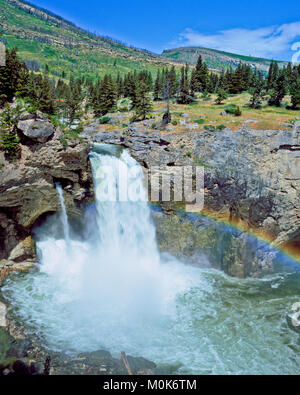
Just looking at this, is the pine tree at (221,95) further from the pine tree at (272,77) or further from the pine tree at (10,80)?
the pine tree at (10,80)

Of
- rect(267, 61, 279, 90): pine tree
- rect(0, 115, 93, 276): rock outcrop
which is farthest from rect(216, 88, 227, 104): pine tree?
rect(0, 115, 93, 276): rock outcrop

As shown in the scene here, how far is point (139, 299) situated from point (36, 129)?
14171 millimetres

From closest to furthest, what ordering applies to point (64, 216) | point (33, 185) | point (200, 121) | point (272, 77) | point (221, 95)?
point (33, 185) → point (64, 216) → point (200, 121) → point (221, 95) → point (272, 77)

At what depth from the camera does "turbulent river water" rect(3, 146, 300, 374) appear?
14023 millimetres

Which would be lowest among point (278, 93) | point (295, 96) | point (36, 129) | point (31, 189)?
point (31, 189)

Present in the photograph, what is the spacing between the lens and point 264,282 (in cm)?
2250

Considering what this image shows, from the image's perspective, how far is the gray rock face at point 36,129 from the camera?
19.1 metres

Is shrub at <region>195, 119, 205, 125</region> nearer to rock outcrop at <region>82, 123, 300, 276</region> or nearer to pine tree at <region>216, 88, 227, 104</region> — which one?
rock outcrop at <region>82, 123, 300, 276</region>

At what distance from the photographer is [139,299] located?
18406mm

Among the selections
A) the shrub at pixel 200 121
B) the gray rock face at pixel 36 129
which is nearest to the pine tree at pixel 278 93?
the shrub at pixel 200 121

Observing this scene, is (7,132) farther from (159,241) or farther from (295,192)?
(295,192)

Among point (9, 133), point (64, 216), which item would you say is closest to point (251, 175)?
point (64, 216)

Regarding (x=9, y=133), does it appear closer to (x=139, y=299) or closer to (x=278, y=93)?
(x=139, y=299)
